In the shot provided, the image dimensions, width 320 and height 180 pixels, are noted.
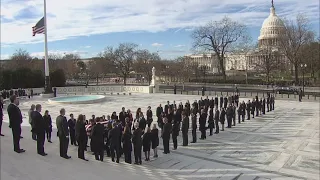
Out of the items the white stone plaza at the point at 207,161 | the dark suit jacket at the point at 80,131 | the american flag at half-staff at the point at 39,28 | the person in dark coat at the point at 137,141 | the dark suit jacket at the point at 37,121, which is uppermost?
the american flag at half-staff at the point at 39,28

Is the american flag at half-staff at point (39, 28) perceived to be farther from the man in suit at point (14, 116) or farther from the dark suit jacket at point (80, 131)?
the dark suit jacket at point (80, 131)

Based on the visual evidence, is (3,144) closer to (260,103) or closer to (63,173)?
(63,173)

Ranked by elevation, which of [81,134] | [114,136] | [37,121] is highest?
[37,121]

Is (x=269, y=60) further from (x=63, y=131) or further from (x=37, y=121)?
(x=37, y=121)

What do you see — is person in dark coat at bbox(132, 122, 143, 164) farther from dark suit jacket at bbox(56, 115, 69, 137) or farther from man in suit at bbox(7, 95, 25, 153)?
man in suit at bbox(7, 95, 25, 153)

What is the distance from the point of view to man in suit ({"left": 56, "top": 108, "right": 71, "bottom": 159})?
1023cm

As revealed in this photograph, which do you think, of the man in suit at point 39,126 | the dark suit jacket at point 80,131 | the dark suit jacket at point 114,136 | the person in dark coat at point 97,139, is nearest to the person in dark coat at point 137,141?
the dark suit jacket at point 114,136

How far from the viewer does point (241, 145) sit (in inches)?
565

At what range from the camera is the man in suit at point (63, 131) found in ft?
33.6

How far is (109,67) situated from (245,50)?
1281 inches

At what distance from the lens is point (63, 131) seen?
33.8 ft

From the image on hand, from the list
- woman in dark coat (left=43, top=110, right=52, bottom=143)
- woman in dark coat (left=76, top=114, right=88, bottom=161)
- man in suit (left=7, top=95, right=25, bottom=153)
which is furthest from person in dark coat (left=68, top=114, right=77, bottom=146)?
man in suit (left=7, top=95, right=25, bottom=153)

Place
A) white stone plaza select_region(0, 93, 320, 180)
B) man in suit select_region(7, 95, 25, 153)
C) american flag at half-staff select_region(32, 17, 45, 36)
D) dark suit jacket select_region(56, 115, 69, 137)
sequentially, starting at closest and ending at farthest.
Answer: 1. white stone plaza select_region(0, 93, 320, 180)
2. man in suit select_region(7, 95, 25, 153)
3. dark suit jacket select_region(56, 115, 69, 137)
4. american flag at half-staff select_region(32, 17, 45, 36)

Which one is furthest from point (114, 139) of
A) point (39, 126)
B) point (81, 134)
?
point (39, 126)
